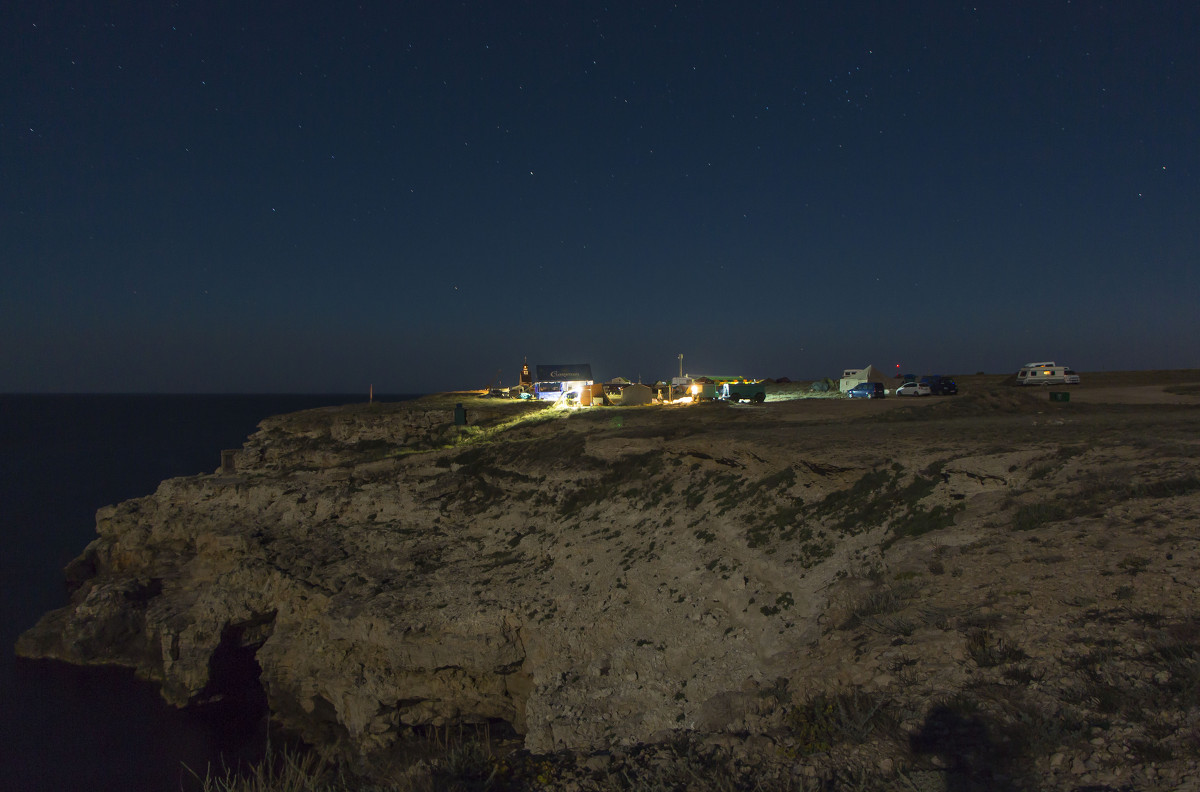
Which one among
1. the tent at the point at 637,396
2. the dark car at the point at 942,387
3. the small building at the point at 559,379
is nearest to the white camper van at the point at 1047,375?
the dark car at the point at 942,387

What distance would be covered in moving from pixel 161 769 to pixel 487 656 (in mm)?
14791

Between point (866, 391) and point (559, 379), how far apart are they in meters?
35.3

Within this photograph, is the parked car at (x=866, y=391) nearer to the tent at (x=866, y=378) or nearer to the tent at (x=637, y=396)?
the tent at (x=866, y=378)

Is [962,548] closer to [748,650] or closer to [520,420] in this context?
[748,650]

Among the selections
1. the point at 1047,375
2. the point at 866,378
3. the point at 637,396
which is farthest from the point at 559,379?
the point at 1047,375

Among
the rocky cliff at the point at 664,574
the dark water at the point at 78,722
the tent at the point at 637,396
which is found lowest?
the dark water at the point at 78,722

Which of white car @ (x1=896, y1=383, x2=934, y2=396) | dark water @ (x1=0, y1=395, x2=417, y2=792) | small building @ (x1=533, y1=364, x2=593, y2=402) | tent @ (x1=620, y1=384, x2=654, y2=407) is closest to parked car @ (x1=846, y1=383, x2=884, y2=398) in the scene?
white car @ (x1=896, y1=383, x2=934, y2=396)

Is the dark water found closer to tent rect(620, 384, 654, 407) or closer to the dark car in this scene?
tent rect(620, 384, 654, 407)

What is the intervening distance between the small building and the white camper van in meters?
40.3

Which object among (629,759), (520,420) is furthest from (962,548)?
(520,420)

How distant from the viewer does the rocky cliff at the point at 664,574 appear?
10273 millimetres

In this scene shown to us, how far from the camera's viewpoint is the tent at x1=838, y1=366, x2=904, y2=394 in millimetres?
55656

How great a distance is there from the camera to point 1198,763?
19.8ft

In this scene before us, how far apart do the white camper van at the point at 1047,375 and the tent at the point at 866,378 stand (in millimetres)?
9807
